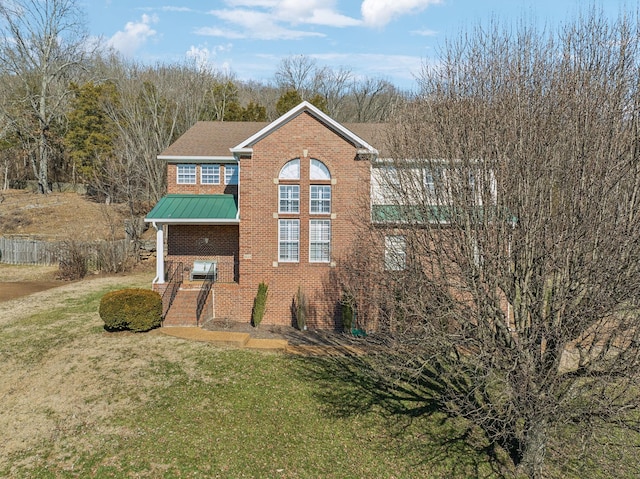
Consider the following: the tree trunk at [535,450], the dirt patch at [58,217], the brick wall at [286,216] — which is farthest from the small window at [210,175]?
the tree trunk at [535,450]

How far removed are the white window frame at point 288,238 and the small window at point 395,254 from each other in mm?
5749

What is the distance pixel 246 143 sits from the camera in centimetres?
1452

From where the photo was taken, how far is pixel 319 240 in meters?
14.9

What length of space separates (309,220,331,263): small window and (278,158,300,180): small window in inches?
73.5

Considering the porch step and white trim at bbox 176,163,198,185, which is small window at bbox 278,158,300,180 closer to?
white trim at bbox 176,163,198,185

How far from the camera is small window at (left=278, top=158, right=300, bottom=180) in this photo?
48.9ft

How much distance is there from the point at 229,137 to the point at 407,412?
49.7 ft

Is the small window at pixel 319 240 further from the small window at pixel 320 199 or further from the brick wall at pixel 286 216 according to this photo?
the small window at pixel 320 199

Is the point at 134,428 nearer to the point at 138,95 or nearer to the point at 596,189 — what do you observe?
the point at 596,189

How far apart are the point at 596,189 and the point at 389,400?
673 centimetres

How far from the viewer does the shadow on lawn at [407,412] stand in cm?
793

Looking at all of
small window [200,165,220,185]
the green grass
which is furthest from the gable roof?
the green grass

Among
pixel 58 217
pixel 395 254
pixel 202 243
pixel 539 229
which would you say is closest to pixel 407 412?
pixel 395 254

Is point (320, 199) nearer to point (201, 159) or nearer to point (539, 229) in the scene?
point (201, 159)
